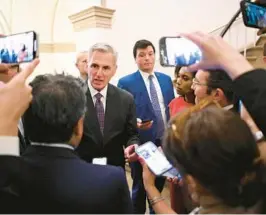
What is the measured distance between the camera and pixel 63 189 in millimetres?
1153

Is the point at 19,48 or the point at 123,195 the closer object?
the point at 123,195

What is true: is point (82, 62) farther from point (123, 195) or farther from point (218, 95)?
point (123, 195)

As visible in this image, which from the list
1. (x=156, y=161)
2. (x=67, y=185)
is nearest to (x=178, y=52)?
(x=156, y=161)

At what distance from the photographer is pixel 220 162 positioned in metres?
0.89

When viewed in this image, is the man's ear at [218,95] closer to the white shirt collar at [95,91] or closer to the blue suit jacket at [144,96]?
the white shirt collar at [95,91]

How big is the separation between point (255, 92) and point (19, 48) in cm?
117

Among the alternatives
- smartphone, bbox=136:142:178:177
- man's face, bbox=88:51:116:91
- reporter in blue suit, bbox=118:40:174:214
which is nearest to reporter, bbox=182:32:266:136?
smartphone, bbox=136:142:178:177

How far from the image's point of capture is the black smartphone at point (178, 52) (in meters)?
2.15

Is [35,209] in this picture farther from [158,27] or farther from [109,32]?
[158,27]

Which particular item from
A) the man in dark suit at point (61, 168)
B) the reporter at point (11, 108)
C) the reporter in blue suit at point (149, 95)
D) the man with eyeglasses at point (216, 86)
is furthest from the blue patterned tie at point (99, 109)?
the reporter at point (11, 108)

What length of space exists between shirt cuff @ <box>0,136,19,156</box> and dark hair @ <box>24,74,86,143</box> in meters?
0.18

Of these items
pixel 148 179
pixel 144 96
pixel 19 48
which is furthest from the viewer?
pixel 144 96

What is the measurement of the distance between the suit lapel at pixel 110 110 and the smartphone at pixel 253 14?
1081 millimetres

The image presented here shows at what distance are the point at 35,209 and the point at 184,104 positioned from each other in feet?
5.70
